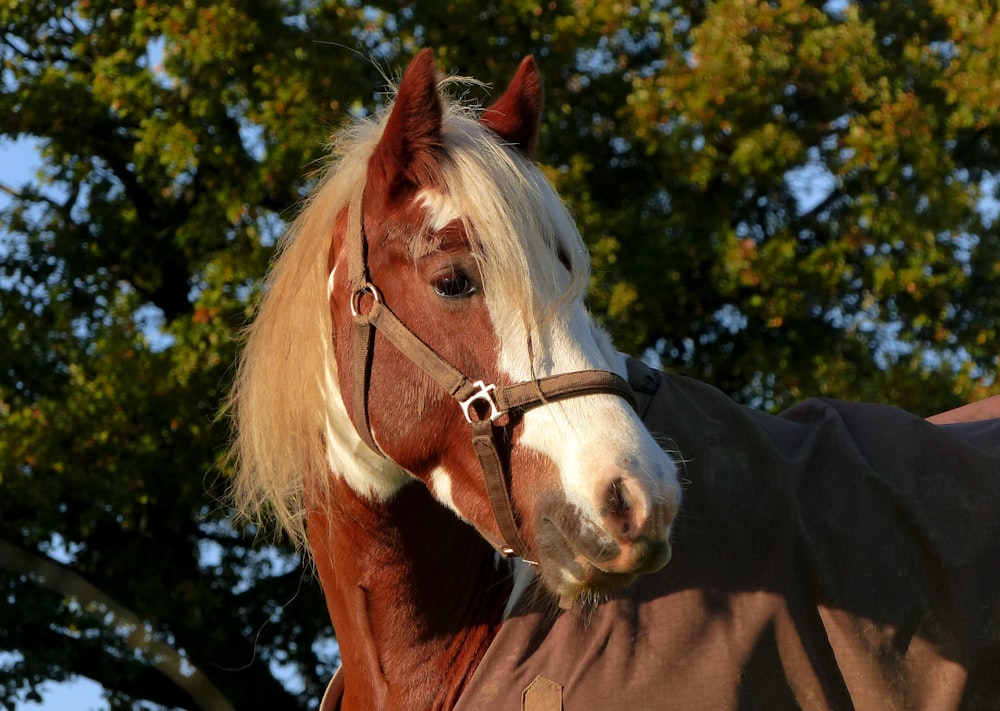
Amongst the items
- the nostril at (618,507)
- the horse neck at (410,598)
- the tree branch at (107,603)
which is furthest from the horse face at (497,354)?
the tree branch at (107,603)

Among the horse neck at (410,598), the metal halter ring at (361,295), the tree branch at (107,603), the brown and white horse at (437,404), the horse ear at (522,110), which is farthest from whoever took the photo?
the horse ear at (522,110)

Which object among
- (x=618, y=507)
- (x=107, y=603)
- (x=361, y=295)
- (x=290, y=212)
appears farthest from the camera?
(x=290, y=212)

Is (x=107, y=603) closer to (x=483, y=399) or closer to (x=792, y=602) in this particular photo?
(x=483, y=399)

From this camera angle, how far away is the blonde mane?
215 cm

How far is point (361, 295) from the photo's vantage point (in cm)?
229

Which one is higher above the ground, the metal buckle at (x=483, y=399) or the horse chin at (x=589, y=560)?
the metal buckle at (x=483, y=399)

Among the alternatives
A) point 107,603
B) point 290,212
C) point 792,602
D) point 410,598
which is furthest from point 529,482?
point 290,212

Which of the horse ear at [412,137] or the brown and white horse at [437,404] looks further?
the horse ear at [412,137]

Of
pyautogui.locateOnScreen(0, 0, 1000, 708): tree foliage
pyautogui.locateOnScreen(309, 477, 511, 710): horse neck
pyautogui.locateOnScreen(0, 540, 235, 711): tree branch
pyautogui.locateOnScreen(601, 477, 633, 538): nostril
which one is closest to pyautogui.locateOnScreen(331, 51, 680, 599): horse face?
pyautogui.locateOnScreen(601, 477, 633, 538): nostril

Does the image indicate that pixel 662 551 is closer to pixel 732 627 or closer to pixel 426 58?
pixel 732 627

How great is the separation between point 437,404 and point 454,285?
230 millimetres

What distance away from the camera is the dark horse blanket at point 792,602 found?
88.0 inches

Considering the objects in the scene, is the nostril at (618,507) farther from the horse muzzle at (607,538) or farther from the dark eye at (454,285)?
the dark eye at (454,285)

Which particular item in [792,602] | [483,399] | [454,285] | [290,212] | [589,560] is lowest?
[792,602]
